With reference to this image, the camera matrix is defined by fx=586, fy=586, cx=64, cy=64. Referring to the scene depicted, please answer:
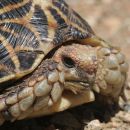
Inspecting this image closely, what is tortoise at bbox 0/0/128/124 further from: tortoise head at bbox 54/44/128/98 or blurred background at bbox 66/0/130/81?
blurred background at bbox 66/0/130/81

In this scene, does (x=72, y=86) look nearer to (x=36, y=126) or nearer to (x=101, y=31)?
(x=36, y=126)

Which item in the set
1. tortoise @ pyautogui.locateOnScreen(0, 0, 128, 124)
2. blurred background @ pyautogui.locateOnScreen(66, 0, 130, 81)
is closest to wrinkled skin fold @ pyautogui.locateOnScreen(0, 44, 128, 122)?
tortoise @ pyautogui.locateOnScreen(0, 0, 128, 124)

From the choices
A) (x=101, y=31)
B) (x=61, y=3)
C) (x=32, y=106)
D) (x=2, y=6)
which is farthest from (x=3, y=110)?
(x=101, y=31)

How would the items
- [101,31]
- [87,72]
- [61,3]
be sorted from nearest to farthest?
1. [87,72]
2. [61,3]
3. [101,31]

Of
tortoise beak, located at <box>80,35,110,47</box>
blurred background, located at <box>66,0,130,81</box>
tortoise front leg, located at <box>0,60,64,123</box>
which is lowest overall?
blurred background, located at <box>66,0,130,81</box>

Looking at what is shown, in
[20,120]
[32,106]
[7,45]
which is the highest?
[7,45]

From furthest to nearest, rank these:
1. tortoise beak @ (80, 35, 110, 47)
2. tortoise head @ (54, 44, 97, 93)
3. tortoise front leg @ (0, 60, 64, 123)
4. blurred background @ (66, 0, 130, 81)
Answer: blurred background @ (66, 0, 130, 81), tortoise beak @ (80, 35, 110, 47), tortoise head @ (54, 44, 97, 93), tortoise front leg @ (0, 60, 64, 123)

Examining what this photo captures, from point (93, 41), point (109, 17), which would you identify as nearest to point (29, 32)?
point (93, 41)
